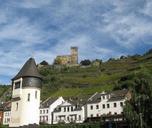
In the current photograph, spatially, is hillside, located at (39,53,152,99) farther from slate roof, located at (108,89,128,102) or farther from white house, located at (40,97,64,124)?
slate roof, located at (108,89,128,102)

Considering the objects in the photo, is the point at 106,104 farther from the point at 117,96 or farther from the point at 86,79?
the point at 86,79

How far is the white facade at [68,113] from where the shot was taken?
95688mm

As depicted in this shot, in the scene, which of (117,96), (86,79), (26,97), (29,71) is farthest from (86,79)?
(26,97)

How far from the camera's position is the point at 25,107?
71500 mm

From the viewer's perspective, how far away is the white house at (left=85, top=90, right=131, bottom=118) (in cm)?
8756

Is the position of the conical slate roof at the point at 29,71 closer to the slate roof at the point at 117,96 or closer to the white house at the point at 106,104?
the white house at the point at 106,104

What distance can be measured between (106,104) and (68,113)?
1349cm

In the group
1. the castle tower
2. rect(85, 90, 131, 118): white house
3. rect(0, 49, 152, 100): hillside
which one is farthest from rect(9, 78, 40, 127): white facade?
rect(0, 49, 152, 100): hillside

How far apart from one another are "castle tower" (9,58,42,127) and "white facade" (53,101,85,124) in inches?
928

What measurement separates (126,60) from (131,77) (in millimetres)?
67986

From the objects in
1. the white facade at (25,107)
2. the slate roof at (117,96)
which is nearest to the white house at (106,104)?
the slate roof at (117,96)

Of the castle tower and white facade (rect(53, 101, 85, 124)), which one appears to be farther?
white facade (rect(53, 101, 85, 124))

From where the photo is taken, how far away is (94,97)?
98750 millimetres

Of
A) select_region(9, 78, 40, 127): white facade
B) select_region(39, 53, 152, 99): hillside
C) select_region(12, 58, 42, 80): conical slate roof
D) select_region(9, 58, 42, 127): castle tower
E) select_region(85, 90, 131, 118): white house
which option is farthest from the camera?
select_region(39, 53, 152, 99): hillside
